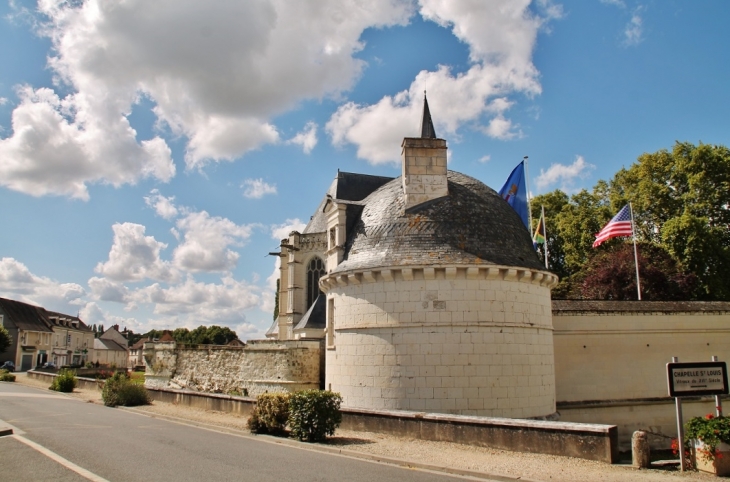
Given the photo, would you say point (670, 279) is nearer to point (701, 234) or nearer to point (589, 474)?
point (701, 234)

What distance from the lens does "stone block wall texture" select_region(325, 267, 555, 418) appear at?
1377 cm

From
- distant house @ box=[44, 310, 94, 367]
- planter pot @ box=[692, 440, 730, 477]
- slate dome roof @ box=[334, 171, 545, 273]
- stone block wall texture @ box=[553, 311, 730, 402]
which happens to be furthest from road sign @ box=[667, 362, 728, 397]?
distant house @ box=[44, 310, 94, 367]

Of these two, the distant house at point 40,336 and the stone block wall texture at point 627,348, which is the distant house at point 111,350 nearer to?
the distant house at point 40,336

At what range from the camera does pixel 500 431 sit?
987cm

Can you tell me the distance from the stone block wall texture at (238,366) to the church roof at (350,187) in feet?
37.7

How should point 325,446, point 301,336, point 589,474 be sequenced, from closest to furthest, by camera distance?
point 589,474, point 325,446, point 301,336

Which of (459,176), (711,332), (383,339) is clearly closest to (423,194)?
(459,176)

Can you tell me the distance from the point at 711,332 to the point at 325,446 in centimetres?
1760

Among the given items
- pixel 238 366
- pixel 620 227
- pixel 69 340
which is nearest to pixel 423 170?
pixel 620 227

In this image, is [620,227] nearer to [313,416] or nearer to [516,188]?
[516,188]

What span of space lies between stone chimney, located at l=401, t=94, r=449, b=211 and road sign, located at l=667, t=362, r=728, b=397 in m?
8.45

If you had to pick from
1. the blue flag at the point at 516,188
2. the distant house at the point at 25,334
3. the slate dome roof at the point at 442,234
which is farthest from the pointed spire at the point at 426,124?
the distant house at the point at 25,334

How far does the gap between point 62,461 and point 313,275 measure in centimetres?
2409

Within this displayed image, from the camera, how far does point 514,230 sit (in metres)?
15.9
